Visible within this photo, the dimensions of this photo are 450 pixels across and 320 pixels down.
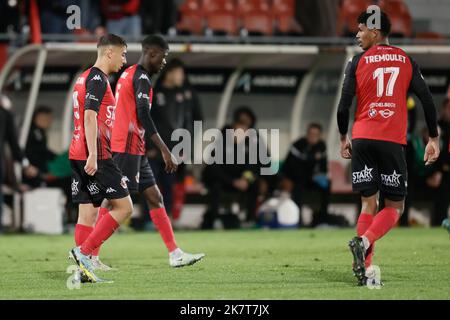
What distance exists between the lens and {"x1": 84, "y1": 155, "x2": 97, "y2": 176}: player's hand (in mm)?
8422

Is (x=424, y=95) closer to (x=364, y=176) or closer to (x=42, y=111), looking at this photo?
(x=364, y=176)

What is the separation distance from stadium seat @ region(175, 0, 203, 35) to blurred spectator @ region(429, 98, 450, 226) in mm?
4130

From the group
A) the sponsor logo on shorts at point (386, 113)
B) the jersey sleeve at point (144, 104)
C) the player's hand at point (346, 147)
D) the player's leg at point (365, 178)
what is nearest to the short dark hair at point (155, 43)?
the jersey sleeve at point (144, 104)

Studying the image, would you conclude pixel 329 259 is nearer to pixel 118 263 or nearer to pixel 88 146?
pixel 118 263

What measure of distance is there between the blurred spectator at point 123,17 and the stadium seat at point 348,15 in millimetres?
3226

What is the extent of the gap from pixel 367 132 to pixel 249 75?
9.49 meters

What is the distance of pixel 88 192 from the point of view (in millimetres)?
8836

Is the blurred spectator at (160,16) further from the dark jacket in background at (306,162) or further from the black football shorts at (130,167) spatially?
the black football shorts at (130,167)

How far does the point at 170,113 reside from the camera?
1570 cm

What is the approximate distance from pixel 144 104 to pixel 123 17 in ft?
25.2

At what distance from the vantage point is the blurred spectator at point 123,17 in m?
16.8

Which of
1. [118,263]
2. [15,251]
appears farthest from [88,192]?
[15,251]

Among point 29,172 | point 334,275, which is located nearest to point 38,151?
point 29,172

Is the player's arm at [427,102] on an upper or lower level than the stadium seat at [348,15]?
lower
